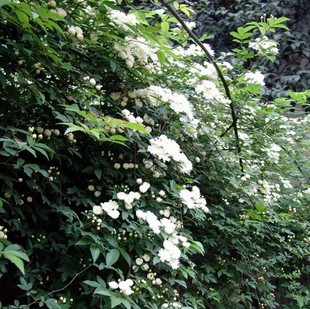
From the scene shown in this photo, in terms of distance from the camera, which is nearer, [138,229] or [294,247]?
[138,229]

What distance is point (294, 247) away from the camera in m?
2.14

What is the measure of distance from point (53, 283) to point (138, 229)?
32 centimetres

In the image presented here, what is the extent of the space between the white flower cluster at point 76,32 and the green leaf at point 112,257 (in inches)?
28.2

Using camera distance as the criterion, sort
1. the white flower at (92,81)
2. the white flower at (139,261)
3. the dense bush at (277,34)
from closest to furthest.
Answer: the white flower at (139,261)
the white flower at (92,81)
the dense bush at (277,34)

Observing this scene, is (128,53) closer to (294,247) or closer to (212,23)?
(294,247)

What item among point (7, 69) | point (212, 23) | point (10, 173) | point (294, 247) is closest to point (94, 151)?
point (10, 173)

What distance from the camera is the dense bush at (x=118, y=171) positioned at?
3.92 feet

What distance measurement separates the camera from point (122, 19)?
1.41m

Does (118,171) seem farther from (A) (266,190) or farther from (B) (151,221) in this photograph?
(A) (266,190)

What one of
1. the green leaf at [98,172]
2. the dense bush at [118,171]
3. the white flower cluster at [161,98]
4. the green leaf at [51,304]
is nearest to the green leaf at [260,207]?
the dense bush at [118,171]

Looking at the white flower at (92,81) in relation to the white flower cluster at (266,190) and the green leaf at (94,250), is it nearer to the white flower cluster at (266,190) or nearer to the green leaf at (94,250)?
the green leaf at (94,250)

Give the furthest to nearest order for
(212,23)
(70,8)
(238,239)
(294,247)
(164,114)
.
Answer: (212,23) < (294,247) < (238,239) < (164,114) < (70,8)

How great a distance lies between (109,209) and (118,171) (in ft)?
0.74

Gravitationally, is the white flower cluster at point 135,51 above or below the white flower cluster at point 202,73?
above
